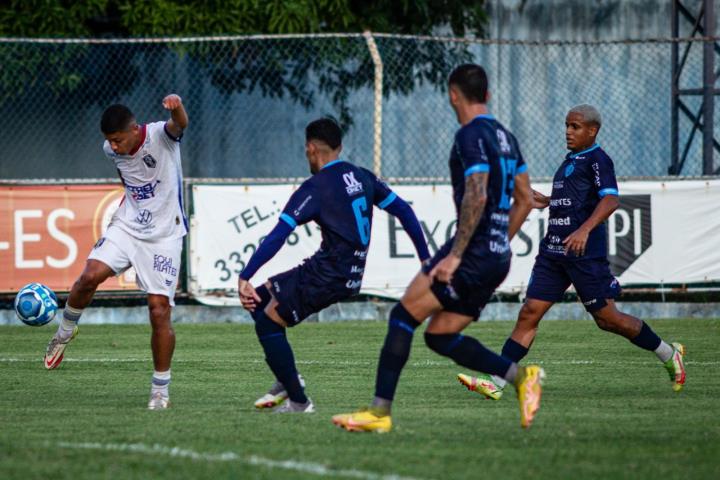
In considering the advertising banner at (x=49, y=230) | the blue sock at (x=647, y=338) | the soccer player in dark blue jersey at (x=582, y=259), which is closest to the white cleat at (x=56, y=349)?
the soccer player in dark blue jersey at (x=582, y=259)

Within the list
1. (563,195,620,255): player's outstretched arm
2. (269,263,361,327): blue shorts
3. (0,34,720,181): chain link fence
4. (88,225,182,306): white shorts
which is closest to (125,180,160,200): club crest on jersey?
(88,225,182,306): white shorts

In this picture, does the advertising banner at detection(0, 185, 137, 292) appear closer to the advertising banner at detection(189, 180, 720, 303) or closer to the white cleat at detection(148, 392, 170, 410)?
the advertising banner at detection(189, 180, 720, 303)

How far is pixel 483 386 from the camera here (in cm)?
845

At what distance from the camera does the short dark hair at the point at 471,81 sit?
22.1 feet

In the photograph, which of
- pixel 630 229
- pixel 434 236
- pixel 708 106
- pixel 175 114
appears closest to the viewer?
pixel 175 114

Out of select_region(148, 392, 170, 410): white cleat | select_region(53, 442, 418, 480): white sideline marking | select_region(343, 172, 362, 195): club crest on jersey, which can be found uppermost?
select_region(343, 172, 362, 195): club crest on jersey

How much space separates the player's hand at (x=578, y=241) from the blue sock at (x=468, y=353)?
2119mm

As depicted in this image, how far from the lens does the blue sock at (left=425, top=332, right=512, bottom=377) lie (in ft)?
22.4

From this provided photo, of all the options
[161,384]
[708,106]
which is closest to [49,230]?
[161,384]

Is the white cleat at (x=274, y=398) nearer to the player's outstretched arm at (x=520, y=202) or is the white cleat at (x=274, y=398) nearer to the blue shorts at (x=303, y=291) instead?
the blue shorts at (x=303, y=291)

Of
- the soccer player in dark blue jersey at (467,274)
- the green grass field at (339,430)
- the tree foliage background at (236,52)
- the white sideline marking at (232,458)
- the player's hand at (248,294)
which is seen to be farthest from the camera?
the tree foliage background at (236,52)

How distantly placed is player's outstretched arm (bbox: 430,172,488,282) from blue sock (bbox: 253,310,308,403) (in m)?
1.45

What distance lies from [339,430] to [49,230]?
27.0 feet

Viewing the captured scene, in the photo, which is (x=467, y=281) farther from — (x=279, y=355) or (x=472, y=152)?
(x=279, y=355)
